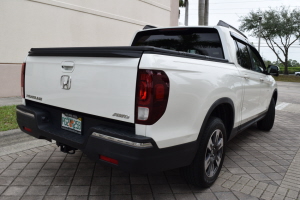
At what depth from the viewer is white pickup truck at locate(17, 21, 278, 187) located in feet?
7.18

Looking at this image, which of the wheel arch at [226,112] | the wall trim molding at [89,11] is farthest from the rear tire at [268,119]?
the wall trim molding at [89,11]

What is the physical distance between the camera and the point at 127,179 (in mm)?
3193

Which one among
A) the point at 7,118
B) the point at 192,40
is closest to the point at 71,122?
the point at 192,40

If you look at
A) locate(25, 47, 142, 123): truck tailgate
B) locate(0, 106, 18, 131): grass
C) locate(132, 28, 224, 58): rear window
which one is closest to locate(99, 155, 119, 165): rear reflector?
locate(25, 47, 142, 123): truck tailgate

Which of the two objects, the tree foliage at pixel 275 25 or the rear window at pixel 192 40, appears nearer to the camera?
the rear window at pixel 192 40

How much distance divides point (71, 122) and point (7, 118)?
3.62 metres

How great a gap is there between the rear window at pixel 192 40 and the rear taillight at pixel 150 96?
176 centimetres

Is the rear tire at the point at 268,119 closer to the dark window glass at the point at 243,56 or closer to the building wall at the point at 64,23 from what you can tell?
the dark window glass at the point at 243,56

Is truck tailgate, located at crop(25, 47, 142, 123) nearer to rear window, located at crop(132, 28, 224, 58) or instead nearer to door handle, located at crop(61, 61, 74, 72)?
door handle, located at crop(61, 61, 74, 72)

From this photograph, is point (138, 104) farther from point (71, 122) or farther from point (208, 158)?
point (208, 158)

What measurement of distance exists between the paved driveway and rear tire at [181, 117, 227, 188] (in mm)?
155

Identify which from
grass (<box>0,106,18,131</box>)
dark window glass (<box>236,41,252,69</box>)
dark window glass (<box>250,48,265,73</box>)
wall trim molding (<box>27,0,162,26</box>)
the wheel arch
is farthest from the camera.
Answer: wall trim molding (<box>27,0,162,26</box>)

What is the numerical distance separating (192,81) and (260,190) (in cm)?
156

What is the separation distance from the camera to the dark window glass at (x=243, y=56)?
393 cm
